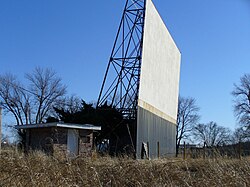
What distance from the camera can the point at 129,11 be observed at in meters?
27.2

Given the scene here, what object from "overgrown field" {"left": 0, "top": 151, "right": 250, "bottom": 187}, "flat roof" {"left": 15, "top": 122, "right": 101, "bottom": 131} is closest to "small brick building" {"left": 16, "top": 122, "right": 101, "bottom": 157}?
"flat roof" {"left": 15, "top": 122, "right": 101, "bottom": 131}

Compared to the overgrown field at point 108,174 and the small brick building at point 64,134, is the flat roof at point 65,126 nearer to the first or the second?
the small brick building at point 64,134

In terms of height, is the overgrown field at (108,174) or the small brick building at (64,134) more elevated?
the small brick building at (64,134)

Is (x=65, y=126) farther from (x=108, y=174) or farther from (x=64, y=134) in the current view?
(x=108, y=174)

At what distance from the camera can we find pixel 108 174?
6863 millimetres

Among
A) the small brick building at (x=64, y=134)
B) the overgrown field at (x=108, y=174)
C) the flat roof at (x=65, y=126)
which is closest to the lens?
the overgrown field at (x=108, y=174)

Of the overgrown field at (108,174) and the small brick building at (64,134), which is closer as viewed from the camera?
the overgrown field at (108,174)

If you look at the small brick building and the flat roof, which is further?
the small brick building

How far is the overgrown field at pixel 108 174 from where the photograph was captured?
229 inches

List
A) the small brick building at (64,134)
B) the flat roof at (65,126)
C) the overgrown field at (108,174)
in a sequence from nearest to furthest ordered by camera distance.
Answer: the overgrown field at (108,174)
the flat roof at (65,126)
the small brick building at (64,134)

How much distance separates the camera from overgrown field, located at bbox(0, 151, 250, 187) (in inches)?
229

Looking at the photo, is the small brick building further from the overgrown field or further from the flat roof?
the overgrown field

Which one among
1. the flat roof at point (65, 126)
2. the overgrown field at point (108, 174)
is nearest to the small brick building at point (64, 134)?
the flat roof at point (65, 126)

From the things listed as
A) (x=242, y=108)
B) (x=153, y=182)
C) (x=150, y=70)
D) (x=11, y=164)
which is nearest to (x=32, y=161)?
(x=11, y=164)
